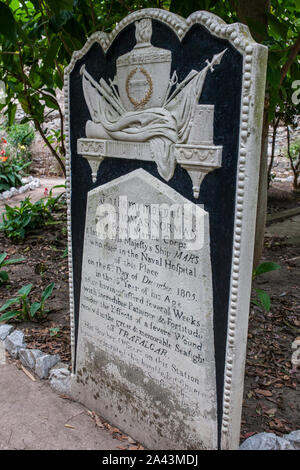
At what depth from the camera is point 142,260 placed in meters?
2.24

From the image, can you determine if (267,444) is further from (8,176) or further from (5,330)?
(8,176)

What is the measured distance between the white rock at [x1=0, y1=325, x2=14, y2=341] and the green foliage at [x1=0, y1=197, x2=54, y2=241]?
2440 mm

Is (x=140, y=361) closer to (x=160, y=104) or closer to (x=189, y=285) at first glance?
(x=189, y=285)

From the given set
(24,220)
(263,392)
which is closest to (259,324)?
(263,392)

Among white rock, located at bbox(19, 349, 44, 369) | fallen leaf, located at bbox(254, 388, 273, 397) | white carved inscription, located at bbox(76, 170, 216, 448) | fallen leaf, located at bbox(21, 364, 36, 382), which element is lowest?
fallen leaf, located at bbox(21, 364, 36, 382)

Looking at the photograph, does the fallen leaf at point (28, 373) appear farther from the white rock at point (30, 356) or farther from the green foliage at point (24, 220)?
the green foliage at point (24, 220)

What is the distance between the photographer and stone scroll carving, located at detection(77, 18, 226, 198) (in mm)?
1865

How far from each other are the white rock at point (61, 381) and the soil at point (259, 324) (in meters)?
0.25

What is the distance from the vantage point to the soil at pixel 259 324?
2609 mm

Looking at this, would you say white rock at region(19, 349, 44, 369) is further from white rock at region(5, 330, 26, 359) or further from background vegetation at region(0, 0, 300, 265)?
background vegetation at region(0, 0, 300, 265)

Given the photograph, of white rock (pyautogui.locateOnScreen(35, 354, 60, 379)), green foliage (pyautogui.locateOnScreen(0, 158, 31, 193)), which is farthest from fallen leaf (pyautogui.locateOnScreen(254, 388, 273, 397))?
green foliage (pyautogui.locateOnScreen(0, 158, 31, 193))

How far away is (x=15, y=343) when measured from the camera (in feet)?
10.5

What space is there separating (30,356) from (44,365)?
0.46 feet
